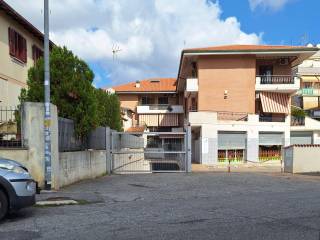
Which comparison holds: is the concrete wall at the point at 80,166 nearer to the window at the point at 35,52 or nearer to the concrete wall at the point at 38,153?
the concrete wall at the point at 38,153

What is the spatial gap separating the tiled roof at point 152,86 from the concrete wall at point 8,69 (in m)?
36.4

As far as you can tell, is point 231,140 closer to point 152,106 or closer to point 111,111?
point 111,111

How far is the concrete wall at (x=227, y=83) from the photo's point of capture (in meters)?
41.9

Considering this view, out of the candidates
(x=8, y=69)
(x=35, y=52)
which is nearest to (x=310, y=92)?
(x=35, y=52)

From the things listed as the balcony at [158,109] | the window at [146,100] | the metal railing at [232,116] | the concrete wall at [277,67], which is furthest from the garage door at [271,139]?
the window at [146,100]

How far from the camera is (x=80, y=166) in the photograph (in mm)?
17219

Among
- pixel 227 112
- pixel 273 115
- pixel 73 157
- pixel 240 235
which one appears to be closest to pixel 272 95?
pixel 273 115

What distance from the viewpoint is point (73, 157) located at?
1622 cm

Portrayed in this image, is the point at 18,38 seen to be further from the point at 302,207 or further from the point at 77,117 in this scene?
the point at 302,207

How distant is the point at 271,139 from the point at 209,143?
6.45m

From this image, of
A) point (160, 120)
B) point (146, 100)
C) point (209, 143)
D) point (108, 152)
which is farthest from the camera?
point (146, 100)

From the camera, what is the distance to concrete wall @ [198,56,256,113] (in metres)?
Result: 41.9

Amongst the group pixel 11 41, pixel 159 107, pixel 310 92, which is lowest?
pixel 159 107

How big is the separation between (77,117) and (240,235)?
436 inches
